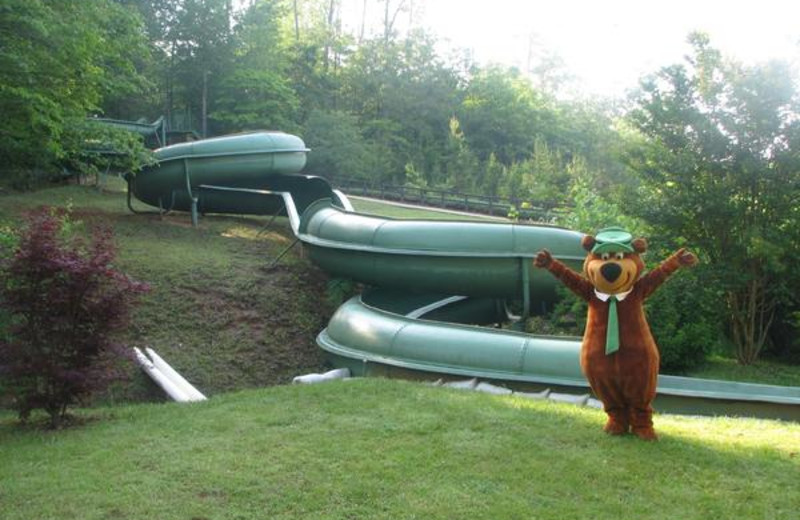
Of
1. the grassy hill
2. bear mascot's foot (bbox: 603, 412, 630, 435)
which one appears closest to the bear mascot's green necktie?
bear mascot's foot (bbox: 603, 412, 630, 435)

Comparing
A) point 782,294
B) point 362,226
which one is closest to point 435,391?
point 362,226

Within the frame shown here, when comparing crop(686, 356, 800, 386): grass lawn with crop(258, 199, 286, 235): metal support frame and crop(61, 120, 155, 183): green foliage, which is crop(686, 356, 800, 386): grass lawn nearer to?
crop(258, 199, 286, 235): metal support frame

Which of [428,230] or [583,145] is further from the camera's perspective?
[583,145]

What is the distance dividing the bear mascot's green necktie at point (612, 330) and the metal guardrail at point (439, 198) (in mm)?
22013

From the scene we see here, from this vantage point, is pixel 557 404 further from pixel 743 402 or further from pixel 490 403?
pixel 743 402

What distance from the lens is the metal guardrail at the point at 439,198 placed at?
1303 inches

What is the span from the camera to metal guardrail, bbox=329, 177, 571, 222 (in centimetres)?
3309

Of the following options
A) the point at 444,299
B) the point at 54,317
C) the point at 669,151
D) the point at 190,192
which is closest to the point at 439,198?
the point at 190,192

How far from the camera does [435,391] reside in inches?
388

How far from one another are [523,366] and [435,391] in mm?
1783

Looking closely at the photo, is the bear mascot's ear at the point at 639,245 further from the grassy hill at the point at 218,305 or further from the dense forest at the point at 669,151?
the grassy hill at the point at 218,305

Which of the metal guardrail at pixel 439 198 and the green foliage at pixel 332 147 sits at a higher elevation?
the green foliage at pixel 332 147

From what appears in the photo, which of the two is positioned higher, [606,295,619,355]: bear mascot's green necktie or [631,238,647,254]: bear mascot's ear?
[631,238,647,254]: bear mascot's ear

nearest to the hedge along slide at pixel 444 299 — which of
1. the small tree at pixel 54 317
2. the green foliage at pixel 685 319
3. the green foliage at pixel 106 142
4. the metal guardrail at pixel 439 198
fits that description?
the green foliage at pixel 106 142
